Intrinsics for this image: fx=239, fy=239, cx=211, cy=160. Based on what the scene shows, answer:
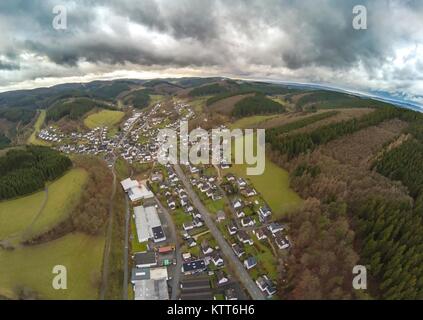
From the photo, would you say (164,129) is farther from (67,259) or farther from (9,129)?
(9,129)

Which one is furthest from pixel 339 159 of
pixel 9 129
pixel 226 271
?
pixel 9 129

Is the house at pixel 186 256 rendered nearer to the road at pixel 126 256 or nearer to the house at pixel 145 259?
the house at pixel 145 259

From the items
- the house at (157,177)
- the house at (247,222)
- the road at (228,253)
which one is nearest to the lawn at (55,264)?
the road at (228,253)

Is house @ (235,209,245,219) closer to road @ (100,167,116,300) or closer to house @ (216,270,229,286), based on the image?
house @ (216,270,229,286)

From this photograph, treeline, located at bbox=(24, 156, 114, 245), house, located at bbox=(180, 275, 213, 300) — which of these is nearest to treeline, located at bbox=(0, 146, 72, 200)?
treeline, located at bbox=(24, 156, 114, 245)

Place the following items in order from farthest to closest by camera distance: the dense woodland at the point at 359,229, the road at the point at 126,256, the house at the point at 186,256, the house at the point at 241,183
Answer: the house at the point at 241,183 < the house at the point at 186,256 < the road at the point at 126,256 < the dense woodland at the point at 359,229

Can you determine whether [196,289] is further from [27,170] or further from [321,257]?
[27,170]
